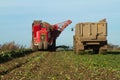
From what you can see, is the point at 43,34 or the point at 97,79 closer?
the point at 97,79

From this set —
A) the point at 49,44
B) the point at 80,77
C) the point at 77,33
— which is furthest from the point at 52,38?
the point at 80,77

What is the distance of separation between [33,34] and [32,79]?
34.5 m

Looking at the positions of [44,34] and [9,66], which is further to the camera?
[44,34]

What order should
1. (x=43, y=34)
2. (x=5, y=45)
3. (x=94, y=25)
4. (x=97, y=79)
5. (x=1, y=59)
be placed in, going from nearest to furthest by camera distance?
(x=97, y=79) → (x=1, y=59) → (x=94, y=25) → (x=43, y=34) → (x=5, y=45)

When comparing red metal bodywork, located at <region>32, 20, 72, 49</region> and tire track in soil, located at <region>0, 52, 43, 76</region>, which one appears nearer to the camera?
tire track in soil, located at <region>0, 52, 43, 76</region>

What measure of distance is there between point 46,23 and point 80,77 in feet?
113

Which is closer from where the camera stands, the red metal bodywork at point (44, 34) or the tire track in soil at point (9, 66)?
the tire track in soil at point (9, 66)

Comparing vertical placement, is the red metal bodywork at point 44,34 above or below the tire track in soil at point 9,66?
above

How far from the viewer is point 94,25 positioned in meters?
36.6

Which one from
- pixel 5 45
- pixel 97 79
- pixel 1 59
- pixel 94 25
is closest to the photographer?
pixel 97 79

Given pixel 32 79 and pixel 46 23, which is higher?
pixel 46 23

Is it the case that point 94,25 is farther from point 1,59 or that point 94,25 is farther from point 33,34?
point 33,34

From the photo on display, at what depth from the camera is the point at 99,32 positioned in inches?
1441

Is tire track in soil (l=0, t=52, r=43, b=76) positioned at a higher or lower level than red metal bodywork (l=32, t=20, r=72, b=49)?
lower
